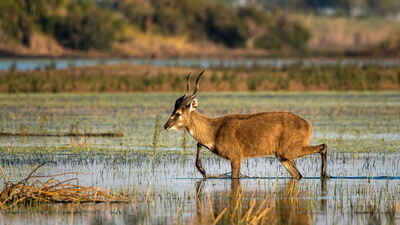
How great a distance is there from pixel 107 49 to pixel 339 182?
6323 centimetres

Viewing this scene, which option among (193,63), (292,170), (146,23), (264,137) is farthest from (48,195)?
(146,23)

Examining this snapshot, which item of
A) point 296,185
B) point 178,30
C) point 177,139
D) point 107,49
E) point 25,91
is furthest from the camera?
point 178,30

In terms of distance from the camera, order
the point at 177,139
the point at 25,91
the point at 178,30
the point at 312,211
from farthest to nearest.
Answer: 1. the point at 178,30
2. the point at 25,91
3. the point at 177,139
4. the point at 312,211

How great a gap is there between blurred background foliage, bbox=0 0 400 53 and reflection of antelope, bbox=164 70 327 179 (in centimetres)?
5382

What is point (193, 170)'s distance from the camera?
568 inches

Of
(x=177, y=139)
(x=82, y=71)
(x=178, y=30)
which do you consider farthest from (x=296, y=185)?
(x=178, y=30)

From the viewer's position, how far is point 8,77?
119 feet

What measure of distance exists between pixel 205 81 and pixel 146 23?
4730 centimetres

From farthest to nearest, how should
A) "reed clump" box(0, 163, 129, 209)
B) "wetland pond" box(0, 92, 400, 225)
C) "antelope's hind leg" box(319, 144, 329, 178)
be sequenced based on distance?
"antelope's hind leg" box(319, 144, 329, 178) < "reed clump" box(0, 163, 129, 209) < "wetland pond" box(0, 92, 400, 225)

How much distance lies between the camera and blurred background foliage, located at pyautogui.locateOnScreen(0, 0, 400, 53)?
242 ft

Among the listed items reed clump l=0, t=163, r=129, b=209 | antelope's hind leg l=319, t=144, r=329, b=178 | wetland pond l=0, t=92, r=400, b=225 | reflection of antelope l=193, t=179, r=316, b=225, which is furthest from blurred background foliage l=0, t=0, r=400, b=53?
reed clump l=0, t=163, r=129, b=209

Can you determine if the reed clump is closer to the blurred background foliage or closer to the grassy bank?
the grassy bank

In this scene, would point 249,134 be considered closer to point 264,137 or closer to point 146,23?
point 264,137

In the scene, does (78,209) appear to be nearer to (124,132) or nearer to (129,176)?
(129,176)
